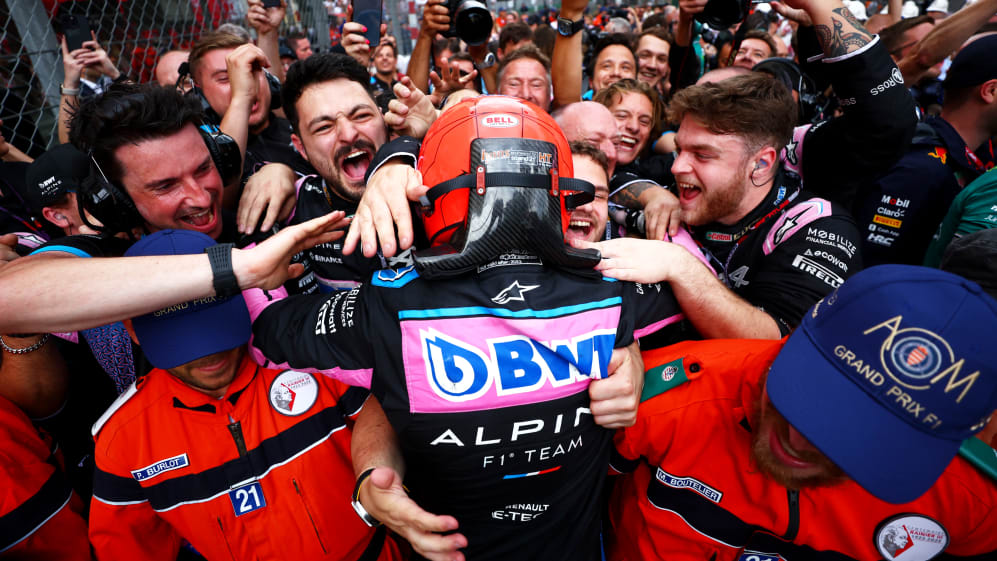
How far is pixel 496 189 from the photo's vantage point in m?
1.24

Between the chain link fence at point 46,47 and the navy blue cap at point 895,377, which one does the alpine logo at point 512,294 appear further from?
the chain link fence at point 46,47

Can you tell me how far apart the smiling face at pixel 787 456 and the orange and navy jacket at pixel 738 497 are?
79 millimetres

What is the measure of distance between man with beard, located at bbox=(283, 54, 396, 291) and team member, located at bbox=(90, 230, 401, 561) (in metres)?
0.74

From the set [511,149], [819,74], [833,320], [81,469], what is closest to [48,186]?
[81,469]

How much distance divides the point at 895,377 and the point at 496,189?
3.67 feet

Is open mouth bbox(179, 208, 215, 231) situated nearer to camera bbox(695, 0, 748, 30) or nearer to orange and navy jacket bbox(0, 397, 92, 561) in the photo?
orange and navy jacket bbox(0, 397, 92, 561)

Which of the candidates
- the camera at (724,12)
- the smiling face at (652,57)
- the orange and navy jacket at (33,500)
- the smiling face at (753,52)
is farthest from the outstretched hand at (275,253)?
the smiling face at (753,52)

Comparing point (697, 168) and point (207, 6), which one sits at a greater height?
point (207, 6)

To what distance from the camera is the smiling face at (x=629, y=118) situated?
11.9 feet

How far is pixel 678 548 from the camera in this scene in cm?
176

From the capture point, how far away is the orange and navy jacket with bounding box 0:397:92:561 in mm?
1682

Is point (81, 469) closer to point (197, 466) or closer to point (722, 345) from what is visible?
point (197, 466)

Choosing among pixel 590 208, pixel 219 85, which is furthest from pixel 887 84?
pixel 219 85

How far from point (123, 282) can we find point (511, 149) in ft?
3.94
